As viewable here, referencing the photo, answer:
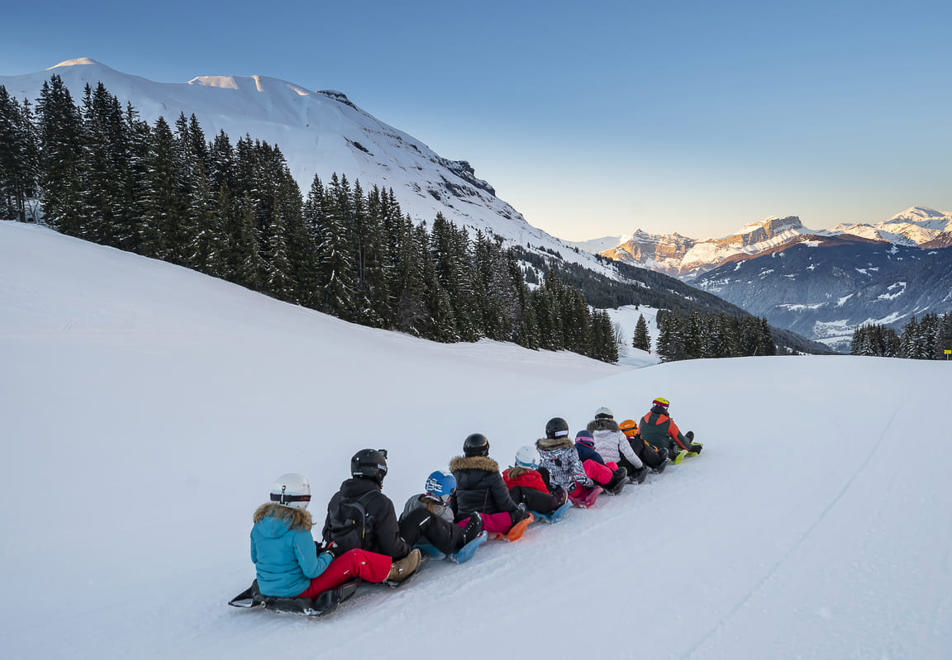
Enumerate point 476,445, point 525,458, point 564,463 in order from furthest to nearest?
point 564,463
point 525,458
point 476,445

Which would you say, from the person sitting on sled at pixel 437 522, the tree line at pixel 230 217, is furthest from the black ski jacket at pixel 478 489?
the tree line at pixel 230 217

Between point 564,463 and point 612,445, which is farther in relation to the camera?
point 612,445

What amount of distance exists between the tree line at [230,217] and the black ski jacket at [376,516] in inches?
1425

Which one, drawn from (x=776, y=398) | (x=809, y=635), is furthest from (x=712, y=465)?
(x=776, y=398)

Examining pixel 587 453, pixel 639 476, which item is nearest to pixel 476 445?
pixel 587 453

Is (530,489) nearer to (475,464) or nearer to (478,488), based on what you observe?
(478,488)

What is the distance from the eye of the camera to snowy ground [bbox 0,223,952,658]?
4305 mm

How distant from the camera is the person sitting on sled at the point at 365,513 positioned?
5188 millimetres

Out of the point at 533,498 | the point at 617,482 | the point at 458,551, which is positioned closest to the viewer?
the point at 458,551

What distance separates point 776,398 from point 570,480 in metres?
11.6

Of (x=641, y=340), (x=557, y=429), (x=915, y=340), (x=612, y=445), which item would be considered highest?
(x=641, y=340)

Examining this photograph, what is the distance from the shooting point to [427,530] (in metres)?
5.78

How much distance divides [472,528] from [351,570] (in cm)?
172

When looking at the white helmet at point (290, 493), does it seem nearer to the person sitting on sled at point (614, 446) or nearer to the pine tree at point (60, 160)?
the person sitting on sled at point (614, 446)
